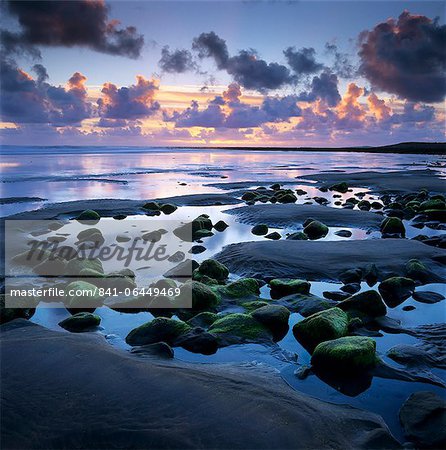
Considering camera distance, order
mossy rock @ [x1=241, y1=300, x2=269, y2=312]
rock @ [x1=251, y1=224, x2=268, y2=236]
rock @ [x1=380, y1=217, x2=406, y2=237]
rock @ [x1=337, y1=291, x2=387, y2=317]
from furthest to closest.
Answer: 1. rock @ [x1=251, y1=224, x2=268, y2=236]
2. rock @ [x1=380, y1=217, x2=406, y2=237]
3. mossy rock @ [x1=241, y1=300, x2=269, y2=312]
4. rock @ [x1=337, y1=291, x2=387, y2=317]

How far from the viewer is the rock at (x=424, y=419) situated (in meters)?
3.05

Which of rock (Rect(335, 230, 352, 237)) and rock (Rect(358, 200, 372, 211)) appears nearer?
rock (Rect(335, 230, 352, 237))

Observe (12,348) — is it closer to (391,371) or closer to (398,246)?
(391,371)

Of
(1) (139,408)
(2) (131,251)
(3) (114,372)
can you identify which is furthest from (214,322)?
(2) (131,251)

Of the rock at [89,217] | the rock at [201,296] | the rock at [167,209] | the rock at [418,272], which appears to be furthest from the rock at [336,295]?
the rock at [167,209]

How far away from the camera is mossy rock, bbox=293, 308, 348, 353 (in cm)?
456

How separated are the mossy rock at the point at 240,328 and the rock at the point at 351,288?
6.47ft

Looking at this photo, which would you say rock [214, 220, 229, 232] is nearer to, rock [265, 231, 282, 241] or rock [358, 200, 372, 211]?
rock [265, 231, 282, 241]

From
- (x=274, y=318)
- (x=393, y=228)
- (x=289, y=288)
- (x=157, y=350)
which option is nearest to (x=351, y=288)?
(x=289, y=288)

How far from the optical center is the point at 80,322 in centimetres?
511

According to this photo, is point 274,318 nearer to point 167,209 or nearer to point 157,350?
point 157,350

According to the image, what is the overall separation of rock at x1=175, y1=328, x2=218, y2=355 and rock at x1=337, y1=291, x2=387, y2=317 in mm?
1830

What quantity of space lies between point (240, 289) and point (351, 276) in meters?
1.95

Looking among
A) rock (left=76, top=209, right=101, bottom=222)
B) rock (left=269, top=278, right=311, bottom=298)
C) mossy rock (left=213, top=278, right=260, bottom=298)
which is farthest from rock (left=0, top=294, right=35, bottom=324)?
rock (left=76, top=209, right=101, bottom=222)
